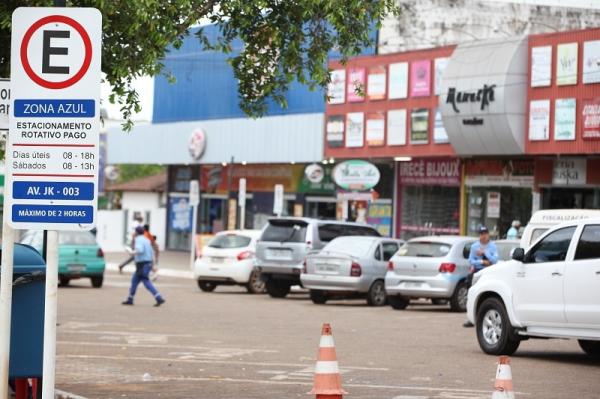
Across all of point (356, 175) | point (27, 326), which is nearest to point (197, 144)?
point (356, 175)

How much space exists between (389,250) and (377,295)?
1.14 meters

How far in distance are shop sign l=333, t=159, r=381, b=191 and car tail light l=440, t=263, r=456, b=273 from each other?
14.6m

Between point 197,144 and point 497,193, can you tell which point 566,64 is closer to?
point 497,193

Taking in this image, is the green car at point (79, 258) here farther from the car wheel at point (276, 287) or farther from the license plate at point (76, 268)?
the car wheel at point (276, 287)

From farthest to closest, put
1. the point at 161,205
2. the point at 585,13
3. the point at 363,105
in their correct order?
the point at 161,205 < the point at 585,13 < the point at 363,105

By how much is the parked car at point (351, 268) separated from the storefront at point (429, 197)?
14.2 meters

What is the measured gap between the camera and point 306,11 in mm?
12883

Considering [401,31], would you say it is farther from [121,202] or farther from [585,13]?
[121,202]

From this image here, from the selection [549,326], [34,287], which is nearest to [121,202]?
[549,326]

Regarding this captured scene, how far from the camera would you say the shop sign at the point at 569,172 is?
38.0 meters

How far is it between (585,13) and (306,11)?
123 feet

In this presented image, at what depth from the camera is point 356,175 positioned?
41.9 metres

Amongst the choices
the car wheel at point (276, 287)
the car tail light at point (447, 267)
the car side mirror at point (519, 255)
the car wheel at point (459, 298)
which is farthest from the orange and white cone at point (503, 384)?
the car wheel at point (276, 287)

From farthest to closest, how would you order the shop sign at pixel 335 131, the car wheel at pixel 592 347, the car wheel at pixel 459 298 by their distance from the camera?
the shop sign at pixel 335 131
the car wheel at pixel 459 298
the car wheel at pixel 592 347
